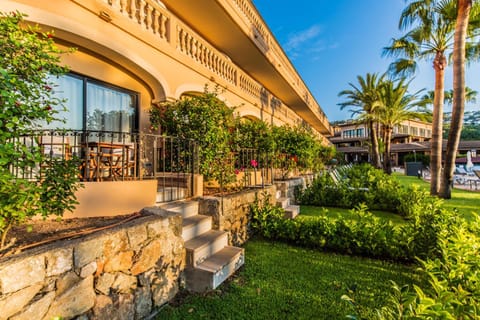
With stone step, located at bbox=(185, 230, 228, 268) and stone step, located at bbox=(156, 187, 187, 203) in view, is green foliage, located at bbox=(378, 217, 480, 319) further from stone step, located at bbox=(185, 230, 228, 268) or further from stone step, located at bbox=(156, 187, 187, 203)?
stone step, located at bbox=(156, 187, 187, 203)

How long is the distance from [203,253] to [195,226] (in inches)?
19.4

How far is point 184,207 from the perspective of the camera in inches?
160

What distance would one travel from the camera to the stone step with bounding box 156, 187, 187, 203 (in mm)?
4204

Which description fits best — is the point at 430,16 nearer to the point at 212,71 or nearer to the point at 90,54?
the point at 212,71

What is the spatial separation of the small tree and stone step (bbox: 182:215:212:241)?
5.63 ft

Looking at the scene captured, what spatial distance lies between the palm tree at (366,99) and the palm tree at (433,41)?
8.01 m

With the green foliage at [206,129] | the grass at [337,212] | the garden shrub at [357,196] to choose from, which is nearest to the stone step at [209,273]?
the green foliage at [206,129]

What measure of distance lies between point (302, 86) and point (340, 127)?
37847 mm

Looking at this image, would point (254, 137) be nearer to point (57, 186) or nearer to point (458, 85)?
point (57, 186)

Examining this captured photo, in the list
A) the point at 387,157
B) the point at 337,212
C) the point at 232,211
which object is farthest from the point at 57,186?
the point at 387,157

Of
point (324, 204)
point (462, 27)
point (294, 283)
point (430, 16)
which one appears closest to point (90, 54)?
point (294, 283)

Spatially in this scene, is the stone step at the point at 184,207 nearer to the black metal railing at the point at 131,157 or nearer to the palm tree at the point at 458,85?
the black metal railing at the point at 131,157

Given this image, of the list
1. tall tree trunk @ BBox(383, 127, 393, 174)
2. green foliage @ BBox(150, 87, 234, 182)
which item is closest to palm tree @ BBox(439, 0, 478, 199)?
green foliage @ BBox(150, 87, 234, 182)

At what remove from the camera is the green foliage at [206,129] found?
5094 millimetres
